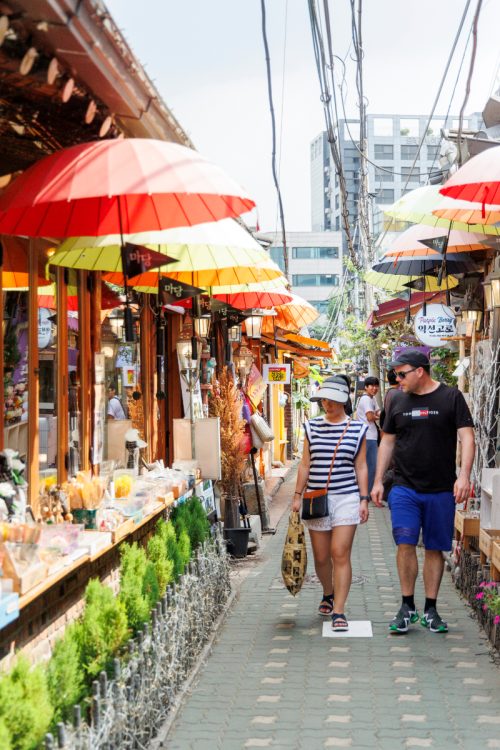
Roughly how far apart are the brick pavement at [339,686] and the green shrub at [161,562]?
0.75 metres

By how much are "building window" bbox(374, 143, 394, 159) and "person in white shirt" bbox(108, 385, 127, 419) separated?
453ft

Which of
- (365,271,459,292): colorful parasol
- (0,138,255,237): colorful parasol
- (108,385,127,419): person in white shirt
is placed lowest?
(108,385,127,419): person in white shirt

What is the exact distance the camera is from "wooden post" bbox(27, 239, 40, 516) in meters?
6.69

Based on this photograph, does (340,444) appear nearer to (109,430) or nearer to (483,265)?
(109,430)

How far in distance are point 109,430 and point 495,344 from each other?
→ 447 cm

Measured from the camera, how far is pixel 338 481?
8.41m

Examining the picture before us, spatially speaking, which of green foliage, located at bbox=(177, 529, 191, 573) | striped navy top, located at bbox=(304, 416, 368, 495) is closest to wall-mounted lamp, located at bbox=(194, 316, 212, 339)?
striped navy top, located at bbox=(304, 416, 368, 495)

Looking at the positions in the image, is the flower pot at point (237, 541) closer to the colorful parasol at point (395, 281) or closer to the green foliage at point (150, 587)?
the colorful parasol at point (395, 281)

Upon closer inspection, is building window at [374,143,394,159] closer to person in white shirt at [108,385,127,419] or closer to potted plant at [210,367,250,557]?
potted plant at [210,367,250,557]

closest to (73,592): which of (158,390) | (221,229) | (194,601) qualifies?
(194,601)

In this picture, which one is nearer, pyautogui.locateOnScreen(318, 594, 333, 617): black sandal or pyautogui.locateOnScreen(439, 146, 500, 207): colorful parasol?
pyautogui.locateOnScreen(439, 146, 500, 207): colorful parasol

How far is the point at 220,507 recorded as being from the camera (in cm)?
1315

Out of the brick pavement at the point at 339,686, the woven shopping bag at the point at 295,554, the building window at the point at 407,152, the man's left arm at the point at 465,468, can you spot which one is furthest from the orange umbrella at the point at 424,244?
the building window at the point at 407,152

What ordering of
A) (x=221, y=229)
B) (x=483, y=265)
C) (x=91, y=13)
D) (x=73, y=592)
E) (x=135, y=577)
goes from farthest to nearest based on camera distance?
(x=483, y=265)
(x=221, y=229)
(x=73, y=592)
(x=135, y=577)
(x=91, y=13)
